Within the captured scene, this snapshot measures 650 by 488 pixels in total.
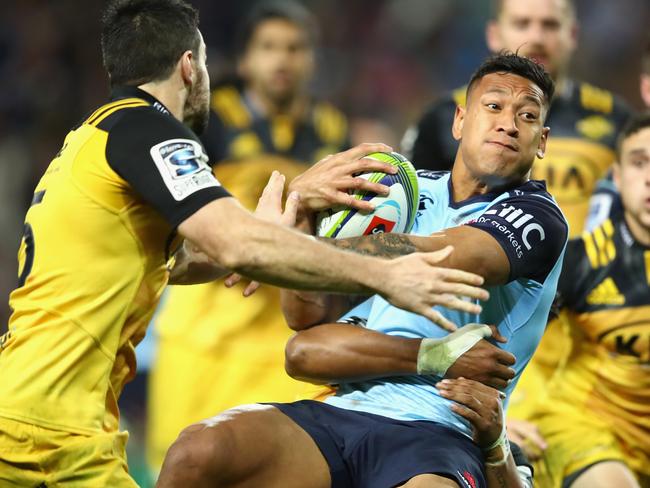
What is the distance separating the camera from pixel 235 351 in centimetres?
799

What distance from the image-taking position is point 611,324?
18.6 feet

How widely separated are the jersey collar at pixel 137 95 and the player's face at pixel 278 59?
4200 millimetres

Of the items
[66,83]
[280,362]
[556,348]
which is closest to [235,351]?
[280,362]

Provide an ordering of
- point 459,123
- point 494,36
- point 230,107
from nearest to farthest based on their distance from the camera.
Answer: point 459,123, point 494,36, point 230,107

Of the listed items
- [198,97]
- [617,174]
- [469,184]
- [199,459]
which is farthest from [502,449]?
[617,174]

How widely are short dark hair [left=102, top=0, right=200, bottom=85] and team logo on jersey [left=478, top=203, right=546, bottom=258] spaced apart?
1.15 metres

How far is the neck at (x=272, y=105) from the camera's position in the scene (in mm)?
8047

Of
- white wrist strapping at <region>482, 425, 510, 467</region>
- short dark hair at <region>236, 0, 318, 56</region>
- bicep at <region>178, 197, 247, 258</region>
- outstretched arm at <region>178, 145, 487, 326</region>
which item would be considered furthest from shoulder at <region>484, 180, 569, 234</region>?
short dark hair at <region>236, 0, 318, 56</region>

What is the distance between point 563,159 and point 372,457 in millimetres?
3610

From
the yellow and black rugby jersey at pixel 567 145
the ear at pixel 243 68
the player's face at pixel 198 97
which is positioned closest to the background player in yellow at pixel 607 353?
the yellow and black rugby jersey at pixel 567 145

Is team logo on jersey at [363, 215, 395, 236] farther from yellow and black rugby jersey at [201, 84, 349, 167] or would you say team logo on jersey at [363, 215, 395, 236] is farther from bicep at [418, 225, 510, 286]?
yellow and black rugby jersey at [201, 84, 349, 167]

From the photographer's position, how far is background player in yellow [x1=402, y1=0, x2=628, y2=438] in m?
6.92

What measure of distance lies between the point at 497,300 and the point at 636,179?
7.01ft

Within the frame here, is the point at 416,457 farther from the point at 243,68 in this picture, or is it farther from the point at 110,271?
the point at 243,68
